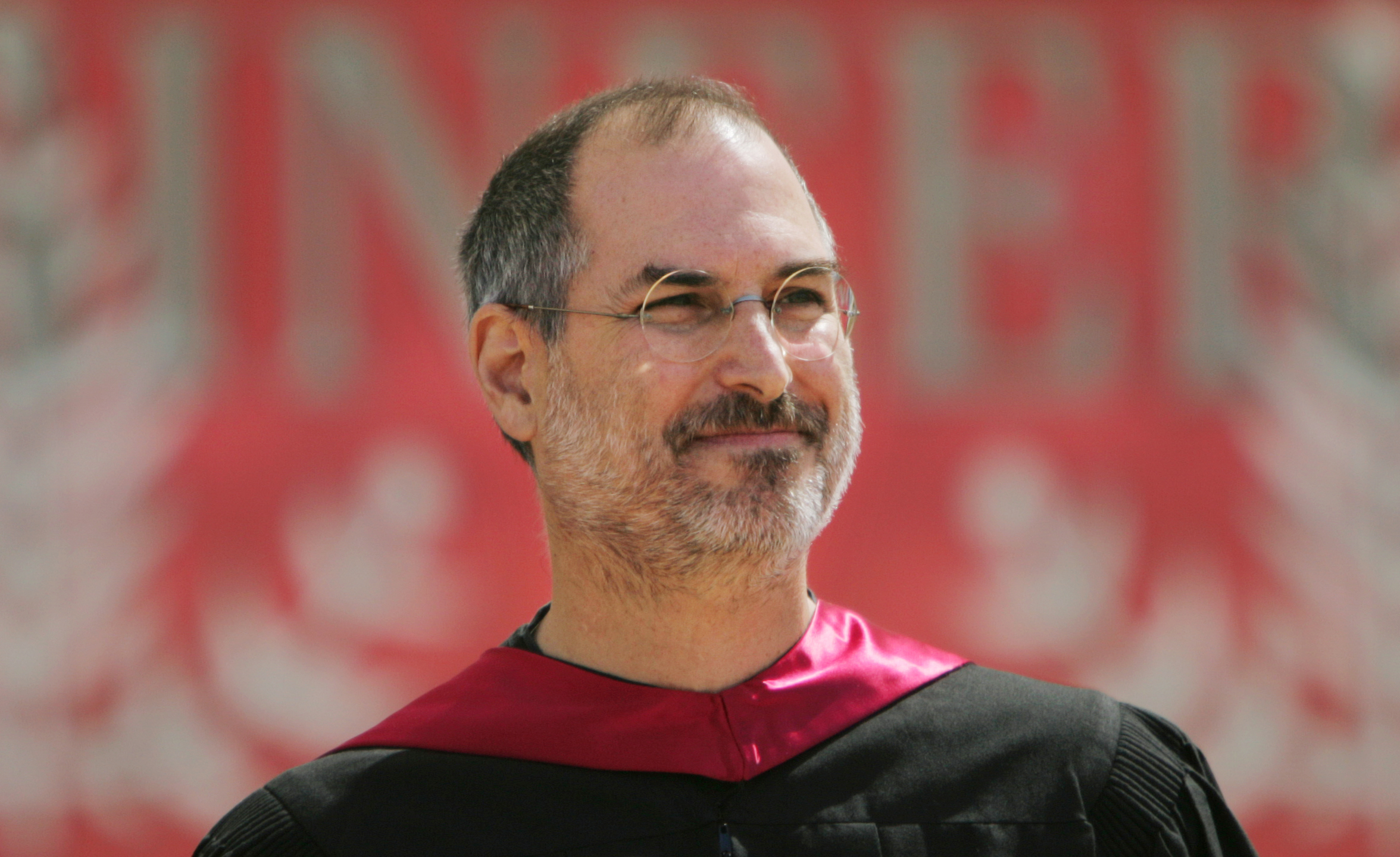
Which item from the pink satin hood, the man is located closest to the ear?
the man

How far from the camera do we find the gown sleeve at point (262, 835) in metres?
1.86

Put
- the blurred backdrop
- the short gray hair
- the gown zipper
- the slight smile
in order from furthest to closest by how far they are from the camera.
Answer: the blurred backdrop, the short gray hair, the slight smile, the gown zipper

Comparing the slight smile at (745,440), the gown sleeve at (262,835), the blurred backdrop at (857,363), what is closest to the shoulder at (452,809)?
the gown sleeve at (262,835)

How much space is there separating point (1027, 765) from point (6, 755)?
122 inches

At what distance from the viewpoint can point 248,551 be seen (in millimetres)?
Answer: 4020

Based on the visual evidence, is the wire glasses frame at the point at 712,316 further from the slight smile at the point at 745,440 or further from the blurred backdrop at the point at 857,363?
the blurred backdrop at the point at 857,363

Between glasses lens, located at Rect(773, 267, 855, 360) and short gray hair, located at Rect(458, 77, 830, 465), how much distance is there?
0.19 m

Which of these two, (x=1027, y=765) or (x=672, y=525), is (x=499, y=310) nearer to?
(x=672, y=525)

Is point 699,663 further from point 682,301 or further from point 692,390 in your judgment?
point 682,301

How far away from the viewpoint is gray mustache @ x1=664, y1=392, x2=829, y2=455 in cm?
188

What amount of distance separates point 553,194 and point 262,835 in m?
1.02

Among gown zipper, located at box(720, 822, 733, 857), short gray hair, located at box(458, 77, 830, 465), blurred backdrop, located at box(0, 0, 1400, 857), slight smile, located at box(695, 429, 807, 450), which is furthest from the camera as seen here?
blurred backdrop, located at box(0, 0, 1400, 857)

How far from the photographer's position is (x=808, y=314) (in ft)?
6.52

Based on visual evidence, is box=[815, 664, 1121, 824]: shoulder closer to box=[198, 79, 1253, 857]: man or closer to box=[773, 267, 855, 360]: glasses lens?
box=[198, 79, 1253, 857]: man
